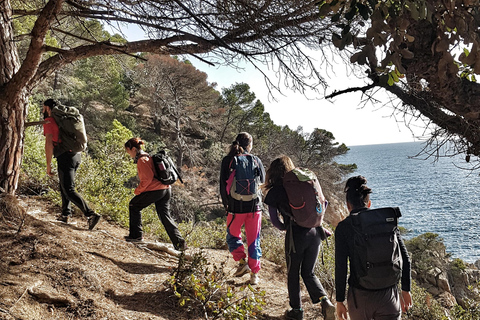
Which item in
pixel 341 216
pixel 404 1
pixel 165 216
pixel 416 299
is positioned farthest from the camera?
pixel 341 216

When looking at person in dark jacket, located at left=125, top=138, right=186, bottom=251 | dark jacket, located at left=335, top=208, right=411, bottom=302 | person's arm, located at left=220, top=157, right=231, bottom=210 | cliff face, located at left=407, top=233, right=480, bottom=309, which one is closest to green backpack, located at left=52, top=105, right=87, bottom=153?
person in dark jacket, located at left=125, top=138, right=186, bottom=251

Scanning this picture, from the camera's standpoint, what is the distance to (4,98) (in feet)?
11.0

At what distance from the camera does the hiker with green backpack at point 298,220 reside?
2.78 meters

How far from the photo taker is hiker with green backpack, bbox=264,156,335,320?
2779mm

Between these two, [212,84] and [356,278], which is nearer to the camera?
[356,278]

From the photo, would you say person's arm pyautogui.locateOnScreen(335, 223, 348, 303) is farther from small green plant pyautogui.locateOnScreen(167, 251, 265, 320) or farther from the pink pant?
the pink pant

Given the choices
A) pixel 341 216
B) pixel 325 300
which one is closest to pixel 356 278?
pixel 325 300

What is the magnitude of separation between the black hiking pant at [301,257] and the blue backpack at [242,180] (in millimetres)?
670

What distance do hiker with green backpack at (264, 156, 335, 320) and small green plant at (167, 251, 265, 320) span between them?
0.38 metres

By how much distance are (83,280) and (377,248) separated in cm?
220

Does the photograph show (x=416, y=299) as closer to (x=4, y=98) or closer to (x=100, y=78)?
(x=4, y=98)

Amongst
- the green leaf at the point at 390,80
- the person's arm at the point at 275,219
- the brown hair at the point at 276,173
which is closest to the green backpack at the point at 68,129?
the brown hair at the point at 276,173

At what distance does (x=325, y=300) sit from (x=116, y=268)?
1.96 m

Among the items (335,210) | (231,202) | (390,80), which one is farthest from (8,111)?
(335,210)
